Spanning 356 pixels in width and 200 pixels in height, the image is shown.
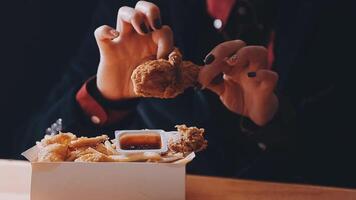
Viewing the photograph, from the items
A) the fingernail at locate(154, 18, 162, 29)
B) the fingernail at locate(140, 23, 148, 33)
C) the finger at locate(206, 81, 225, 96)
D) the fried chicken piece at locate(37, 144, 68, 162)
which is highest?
the fingernail at locate(154, 18, 162, 29)

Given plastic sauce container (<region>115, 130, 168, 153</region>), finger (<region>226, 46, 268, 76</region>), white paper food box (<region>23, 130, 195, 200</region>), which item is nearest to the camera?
white paper food box (<region>23, 130, 195, 200</region>)

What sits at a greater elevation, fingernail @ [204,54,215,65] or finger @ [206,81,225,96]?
fingernail @ [204,54,215,65]

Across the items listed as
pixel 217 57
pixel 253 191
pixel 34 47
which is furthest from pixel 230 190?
pixel 34 47

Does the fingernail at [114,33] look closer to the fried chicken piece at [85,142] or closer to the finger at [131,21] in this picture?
the finger at [131,21]

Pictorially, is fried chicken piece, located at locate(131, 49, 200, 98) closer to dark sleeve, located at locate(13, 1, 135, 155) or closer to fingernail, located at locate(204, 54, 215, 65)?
fingernail, located at locate(204, 54, 215, 65)

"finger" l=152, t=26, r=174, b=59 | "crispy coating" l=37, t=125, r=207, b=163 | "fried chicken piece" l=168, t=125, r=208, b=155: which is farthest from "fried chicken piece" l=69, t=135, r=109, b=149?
"finger" l=152, t=26, r=174, b=59

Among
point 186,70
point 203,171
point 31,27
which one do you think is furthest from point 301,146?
point 31,27

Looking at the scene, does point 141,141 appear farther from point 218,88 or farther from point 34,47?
point 34,47
